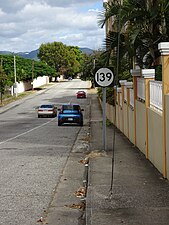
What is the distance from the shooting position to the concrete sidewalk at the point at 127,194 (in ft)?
25.4

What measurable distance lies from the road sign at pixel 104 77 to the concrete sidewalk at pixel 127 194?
2.33m

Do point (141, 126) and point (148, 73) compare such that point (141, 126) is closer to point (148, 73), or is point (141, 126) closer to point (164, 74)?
point (148, 73)

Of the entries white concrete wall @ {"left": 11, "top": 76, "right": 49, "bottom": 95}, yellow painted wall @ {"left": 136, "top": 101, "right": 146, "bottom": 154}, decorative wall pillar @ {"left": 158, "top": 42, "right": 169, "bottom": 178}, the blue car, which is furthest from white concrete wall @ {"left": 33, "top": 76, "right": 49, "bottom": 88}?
decorative wall pillar @ {"left": 158, "top": 42, "right": 169, "bottom": 178}

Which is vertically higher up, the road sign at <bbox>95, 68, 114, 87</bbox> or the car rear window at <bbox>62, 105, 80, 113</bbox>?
the road sign at <bbox>95, 68, 114, 87</bbox>

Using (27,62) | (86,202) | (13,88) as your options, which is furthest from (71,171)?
(27,62)

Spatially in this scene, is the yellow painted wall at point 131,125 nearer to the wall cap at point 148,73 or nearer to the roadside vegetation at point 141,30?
the roadside vegetation at point 141,30

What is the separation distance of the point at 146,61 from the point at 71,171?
21.8ft

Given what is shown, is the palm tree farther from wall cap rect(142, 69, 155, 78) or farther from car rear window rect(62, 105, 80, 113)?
car rear window rect(62, 105, 80, 113)

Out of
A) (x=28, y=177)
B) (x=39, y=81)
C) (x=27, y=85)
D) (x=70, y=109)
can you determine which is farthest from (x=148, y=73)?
(x=39, y=81)

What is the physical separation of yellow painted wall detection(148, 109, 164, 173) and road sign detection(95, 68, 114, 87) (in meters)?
2.64

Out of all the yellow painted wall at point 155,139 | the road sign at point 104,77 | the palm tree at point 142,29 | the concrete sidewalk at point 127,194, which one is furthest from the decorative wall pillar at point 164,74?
the palm tree at point 142,29

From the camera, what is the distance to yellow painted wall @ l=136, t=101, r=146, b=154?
572 inches

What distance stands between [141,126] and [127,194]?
587cm

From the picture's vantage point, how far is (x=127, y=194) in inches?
372
